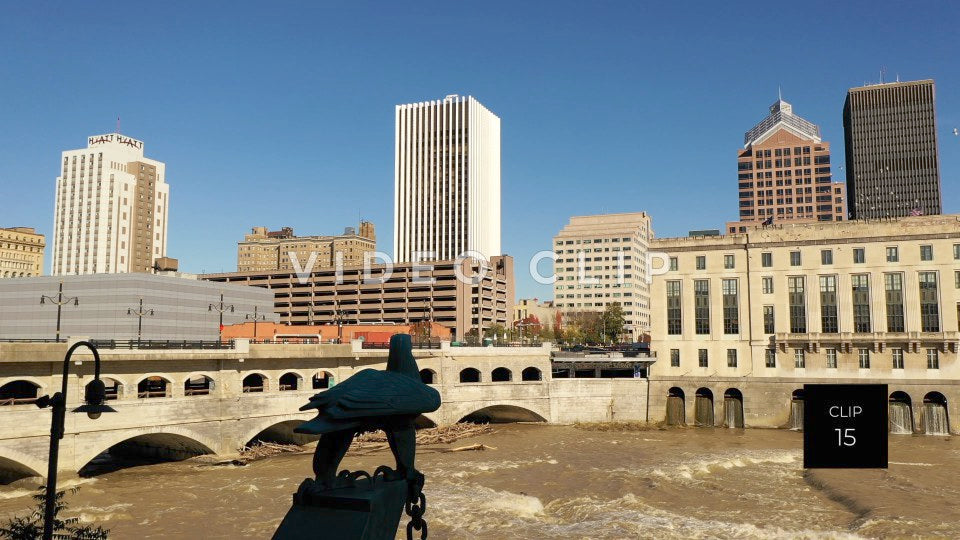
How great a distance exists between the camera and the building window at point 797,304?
76.6m

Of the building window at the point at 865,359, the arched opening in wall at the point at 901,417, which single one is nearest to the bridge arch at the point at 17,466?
the building window at the point at 865,359

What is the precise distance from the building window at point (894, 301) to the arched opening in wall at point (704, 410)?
19.7m

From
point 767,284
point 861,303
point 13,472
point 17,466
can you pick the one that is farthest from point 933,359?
point 13,472

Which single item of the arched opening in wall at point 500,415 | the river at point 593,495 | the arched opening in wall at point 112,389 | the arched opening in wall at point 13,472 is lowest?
the river at point 593,495

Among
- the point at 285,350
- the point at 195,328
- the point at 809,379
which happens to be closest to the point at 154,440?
the point at 285,350

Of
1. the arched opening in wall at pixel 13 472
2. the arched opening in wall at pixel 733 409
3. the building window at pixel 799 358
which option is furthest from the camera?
the arched opening in wall at pixel 733 409

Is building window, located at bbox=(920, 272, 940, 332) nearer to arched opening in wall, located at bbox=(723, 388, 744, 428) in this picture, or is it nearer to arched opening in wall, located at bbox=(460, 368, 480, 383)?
arched opening in wall, located at bbox=(723, 388, 744, 428)

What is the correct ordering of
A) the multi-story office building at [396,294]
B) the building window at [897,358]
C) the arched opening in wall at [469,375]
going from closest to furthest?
the building window at [897,358] < the arched opening in wall at [469,375] < the multi-story office building at [396,294]

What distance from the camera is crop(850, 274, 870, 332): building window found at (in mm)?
74688

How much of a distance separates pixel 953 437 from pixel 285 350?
63597 millimetres

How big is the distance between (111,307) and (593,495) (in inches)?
4215

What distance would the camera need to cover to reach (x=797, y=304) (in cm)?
7694

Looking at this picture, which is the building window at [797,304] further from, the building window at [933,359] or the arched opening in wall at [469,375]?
the arched opening in wall at [469,375]
